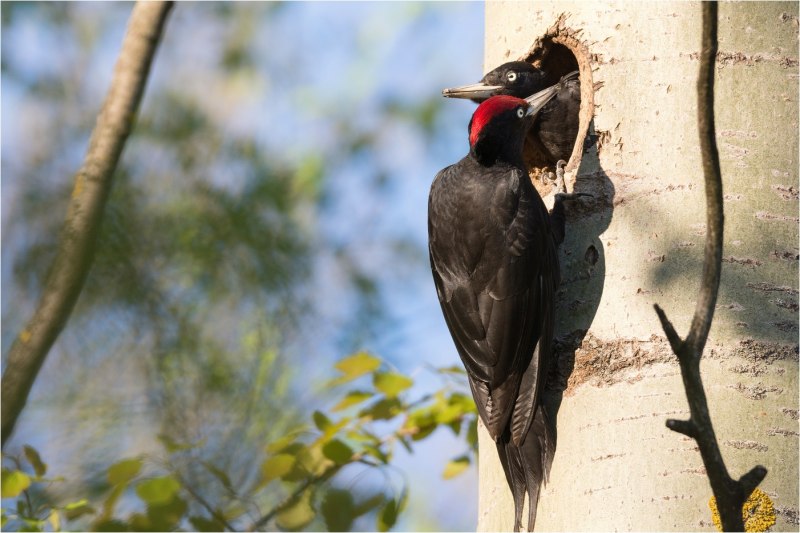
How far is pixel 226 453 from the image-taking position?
2.76m

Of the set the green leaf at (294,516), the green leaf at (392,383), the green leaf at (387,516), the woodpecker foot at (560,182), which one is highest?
the woodpecker foot at (560,182)

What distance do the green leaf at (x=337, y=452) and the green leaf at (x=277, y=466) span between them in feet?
0.52

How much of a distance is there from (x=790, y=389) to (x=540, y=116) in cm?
180

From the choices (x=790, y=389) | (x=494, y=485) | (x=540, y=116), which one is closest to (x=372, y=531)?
(x=494, y=485)

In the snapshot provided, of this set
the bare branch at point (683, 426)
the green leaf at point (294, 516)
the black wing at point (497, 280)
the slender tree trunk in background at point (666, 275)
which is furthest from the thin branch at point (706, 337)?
the green leaf at point (294, 516)

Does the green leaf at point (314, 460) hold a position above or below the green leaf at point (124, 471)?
below

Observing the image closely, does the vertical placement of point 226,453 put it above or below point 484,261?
below

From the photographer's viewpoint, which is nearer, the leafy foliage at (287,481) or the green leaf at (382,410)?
the leafy foliage at (287,481)

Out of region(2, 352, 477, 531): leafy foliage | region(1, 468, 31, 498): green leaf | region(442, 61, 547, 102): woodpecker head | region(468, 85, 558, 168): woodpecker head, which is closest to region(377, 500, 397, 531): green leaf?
region(2, 352, 477, 531): leafy foliage

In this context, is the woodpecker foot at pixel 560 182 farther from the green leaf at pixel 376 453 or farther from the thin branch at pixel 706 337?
the thin branch at pixel 706 337

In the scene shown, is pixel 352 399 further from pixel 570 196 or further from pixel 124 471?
pixel 570 196

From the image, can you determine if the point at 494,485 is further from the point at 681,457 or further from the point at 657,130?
the point at 657,130

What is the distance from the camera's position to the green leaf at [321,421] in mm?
3193

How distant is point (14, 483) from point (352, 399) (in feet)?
3.88
